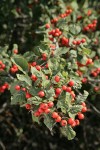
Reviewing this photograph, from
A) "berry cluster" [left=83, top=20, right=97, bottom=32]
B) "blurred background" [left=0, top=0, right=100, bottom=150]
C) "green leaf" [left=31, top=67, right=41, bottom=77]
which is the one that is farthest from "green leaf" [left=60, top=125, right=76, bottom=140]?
"berry cluster" [left=83, top=20, right=97, bottom=32]

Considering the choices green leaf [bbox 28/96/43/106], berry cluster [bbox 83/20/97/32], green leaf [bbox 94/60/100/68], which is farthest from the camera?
berry cluster [bbox 83/20/97/32]

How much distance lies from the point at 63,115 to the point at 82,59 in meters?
0.95

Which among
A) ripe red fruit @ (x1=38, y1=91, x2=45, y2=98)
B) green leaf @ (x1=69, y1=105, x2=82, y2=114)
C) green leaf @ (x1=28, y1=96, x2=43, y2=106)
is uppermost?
ripe red fruit @ (x1=38, y1=91, x2=45, y2=98)

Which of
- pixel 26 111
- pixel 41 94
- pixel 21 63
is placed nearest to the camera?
pixel 41 94

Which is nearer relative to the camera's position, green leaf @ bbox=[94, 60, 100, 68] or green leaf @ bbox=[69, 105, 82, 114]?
green leaf @ bbox=[69, 105, 82, 114]

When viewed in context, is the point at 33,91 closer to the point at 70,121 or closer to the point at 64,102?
the point at 64,102

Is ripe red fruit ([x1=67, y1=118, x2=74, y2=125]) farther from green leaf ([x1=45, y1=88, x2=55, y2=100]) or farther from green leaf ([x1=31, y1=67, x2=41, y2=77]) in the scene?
green leaf ([x1=31, y1=67, x2=41, y2=77])

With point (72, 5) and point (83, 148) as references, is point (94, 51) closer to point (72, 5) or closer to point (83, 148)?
point (72, 5)

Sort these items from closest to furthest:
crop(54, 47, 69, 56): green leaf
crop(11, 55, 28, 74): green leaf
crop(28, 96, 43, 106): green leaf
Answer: crop(28, 96, 43, 106): green leaf < crop(11, 55, 28, 74): green leaf < crop(54, 47, 69, 56): green leaf

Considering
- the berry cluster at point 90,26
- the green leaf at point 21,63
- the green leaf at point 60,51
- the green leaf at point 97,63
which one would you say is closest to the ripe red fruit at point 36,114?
the green leaf at point 21,63

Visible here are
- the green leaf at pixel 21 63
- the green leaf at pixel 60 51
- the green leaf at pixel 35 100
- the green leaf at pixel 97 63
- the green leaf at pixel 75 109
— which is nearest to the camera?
the green leaf at pixel 35 100

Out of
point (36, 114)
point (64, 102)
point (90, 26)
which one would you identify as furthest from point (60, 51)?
point (90, 26)

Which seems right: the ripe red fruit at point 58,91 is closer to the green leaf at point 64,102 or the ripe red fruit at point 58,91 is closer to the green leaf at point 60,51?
the green leaf at point 64,102

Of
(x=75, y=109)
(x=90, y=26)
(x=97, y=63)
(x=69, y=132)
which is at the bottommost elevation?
(x=69, y=132)
